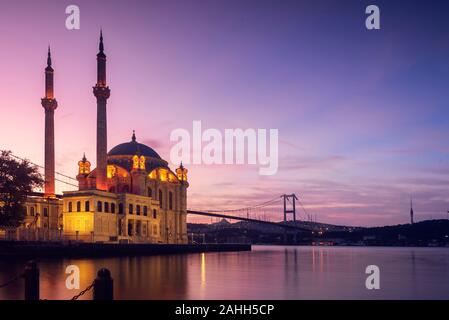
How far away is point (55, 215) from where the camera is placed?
84.2m

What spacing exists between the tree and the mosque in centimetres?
1126

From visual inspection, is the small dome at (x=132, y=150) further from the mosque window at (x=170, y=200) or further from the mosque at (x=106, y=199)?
the mosque window at (x=170, y=200)

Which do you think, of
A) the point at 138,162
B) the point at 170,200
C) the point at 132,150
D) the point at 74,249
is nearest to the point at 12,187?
the point at 74,249

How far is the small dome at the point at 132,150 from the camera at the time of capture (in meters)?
98.2

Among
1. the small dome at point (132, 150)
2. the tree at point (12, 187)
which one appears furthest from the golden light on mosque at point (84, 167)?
the tree at point (12, 187)

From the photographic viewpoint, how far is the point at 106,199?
263 feet

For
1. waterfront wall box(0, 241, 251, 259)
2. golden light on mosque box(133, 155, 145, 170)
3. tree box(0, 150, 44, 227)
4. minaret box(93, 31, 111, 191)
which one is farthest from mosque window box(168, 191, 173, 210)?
tree box(0, 150, 44, 227)

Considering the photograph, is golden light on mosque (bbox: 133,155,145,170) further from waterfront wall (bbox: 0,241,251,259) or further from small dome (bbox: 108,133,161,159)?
waterfront wall (bbox: 0,241,251,259)

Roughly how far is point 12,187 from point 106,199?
93.0 feet

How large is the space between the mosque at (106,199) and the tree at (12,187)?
11.3 meters

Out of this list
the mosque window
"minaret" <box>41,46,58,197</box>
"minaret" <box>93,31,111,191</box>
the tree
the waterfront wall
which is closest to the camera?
the tree

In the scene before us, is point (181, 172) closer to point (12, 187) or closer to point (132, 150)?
point (132, 150)

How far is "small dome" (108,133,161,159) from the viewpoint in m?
98.2
